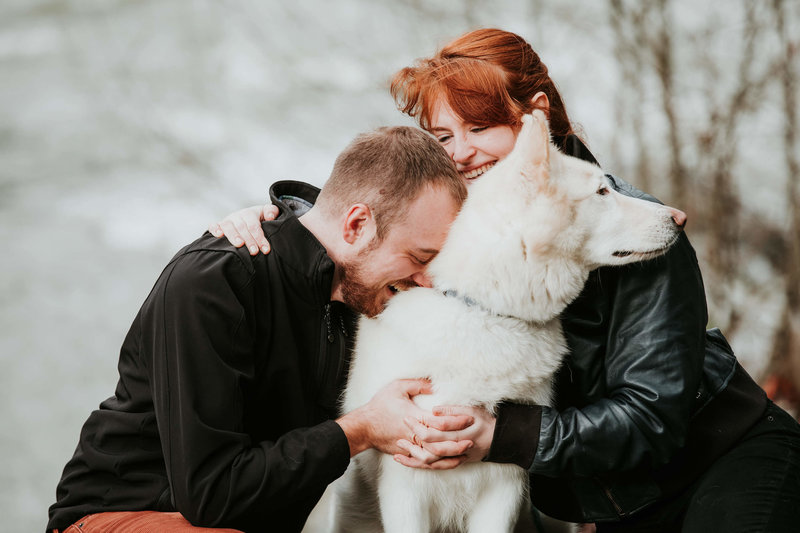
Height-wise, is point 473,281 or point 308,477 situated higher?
point 473,281

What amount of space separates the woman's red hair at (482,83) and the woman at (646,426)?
1.17ft

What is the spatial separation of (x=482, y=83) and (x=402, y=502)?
148 cm

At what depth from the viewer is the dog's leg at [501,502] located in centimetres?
216

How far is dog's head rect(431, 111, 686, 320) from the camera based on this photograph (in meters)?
2.09

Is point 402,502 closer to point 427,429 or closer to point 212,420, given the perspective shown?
point 427,429

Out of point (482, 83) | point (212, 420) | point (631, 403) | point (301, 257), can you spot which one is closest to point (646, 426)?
point (631, 403)

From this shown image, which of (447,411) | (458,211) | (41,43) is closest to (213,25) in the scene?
(41,43)

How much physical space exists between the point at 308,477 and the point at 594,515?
3.00ft

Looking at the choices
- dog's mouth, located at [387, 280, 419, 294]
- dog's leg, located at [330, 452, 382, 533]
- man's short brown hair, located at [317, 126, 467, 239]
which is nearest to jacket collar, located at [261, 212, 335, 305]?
man's short brown hair, located at [317, 126, 467, 239]

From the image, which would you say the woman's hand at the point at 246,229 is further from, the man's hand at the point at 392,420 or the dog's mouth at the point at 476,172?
the dog's mouth at the point at 476,172

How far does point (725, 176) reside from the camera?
5.72 m

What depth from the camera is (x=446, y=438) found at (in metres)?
1.97

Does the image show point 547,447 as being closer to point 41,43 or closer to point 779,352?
point 779,352

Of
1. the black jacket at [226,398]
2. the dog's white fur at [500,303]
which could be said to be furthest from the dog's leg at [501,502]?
the black jacket at [226,398]
